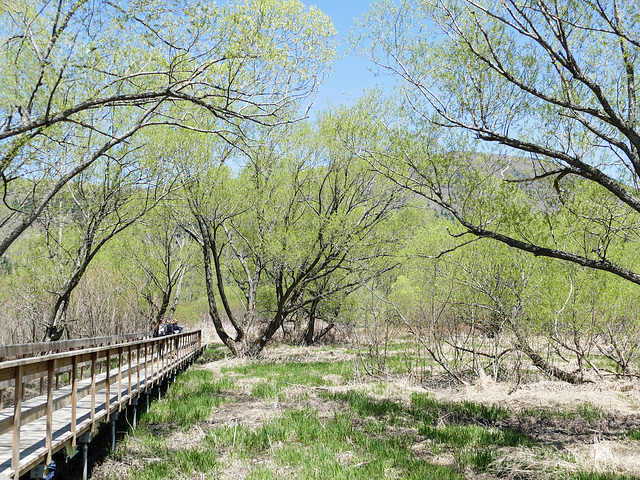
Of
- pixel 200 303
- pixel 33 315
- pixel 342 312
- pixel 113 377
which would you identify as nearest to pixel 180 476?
pixel 113 377

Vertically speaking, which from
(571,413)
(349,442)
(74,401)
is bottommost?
(571,413)

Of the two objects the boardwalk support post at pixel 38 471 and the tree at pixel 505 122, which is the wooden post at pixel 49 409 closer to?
the boardwalk support post at pixel 38 471

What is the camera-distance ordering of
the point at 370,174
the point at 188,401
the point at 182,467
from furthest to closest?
1. the point at 370,174
2. the point at 188,401
3. the point at 182,467

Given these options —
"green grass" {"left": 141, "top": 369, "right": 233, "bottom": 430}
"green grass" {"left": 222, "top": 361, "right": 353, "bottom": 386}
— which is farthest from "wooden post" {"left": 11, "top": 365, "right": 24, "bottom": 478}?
"green grass" {"left": 222, "top": 361, "right": 353, "bottom": 386}

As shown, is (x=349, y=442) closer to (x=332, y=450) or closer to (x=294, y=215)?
(x=332, y=450)

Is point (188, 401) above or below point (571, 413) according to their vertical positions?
above

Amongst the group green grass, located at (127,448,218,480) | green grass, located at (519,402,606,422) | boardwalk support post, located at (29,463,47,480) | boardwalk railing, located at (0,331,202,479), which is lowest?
green grass, located at (519,402,606,422)

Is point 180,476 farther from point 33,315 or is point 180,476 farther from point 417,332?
point 33,315

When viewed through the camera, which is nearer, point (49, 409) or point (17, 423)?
point (17, 423)

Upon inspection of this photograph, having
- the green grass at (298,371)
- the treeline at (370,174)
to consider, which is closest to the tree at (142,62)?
the treeline at (370,174)

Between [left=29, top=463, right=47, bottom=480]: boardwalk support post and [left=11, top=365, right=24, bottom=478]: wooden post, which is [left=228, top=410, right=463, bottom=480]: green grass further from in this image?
[left=11, top=365, right=24, bottom=478]: wooden post

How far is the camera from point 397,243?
17.4 metres

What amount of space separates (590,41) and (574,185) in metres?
2.37

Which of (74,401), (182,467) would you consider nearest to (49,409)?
(74,401)
